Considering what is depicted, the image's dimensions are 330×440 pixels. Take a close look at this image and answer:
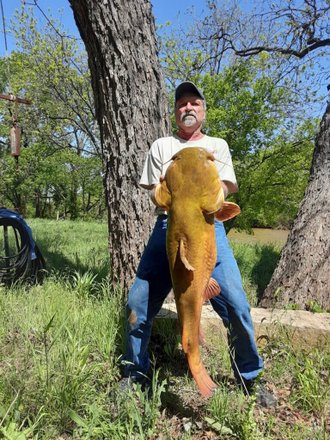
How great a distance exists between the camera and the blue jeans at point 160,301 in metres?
2.53

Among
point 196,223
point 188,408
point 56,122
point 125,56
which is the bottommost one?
point 188,408

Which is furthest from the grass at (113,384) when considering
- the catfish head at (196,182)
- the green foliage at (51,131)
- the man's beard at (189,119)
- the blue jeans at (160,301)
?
the green foliage at (51,131)

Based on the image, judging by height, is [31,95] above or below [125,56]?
above

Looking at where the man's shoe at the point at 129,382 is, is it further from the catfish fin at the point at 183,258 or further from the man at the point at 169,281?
the catfish fin at the point at 183,258

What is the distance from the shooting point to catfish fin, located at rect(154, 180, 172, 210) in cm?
210

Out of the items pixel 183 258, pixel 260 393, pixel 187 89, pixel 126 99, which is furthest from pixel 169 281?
pixel 126 99

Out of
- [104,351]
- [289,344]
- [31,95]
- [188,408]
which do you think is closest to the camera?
[188,408]

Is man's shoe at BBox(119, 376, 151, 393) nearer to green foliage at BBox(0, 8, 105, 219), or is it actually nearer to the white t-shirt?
the white t-shirt

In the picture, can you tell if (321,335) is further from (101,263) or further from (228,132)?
(228,132)

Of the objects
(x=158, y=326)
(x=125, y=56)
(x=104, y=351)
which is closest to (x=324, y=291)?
(x=158, y=326)

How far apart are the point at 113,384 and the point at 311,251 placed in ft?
9.04

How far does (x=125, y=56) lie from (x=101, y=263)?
355cm

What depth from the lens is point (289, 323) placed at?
360 cm

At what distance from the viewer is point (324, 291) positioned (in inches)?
169
